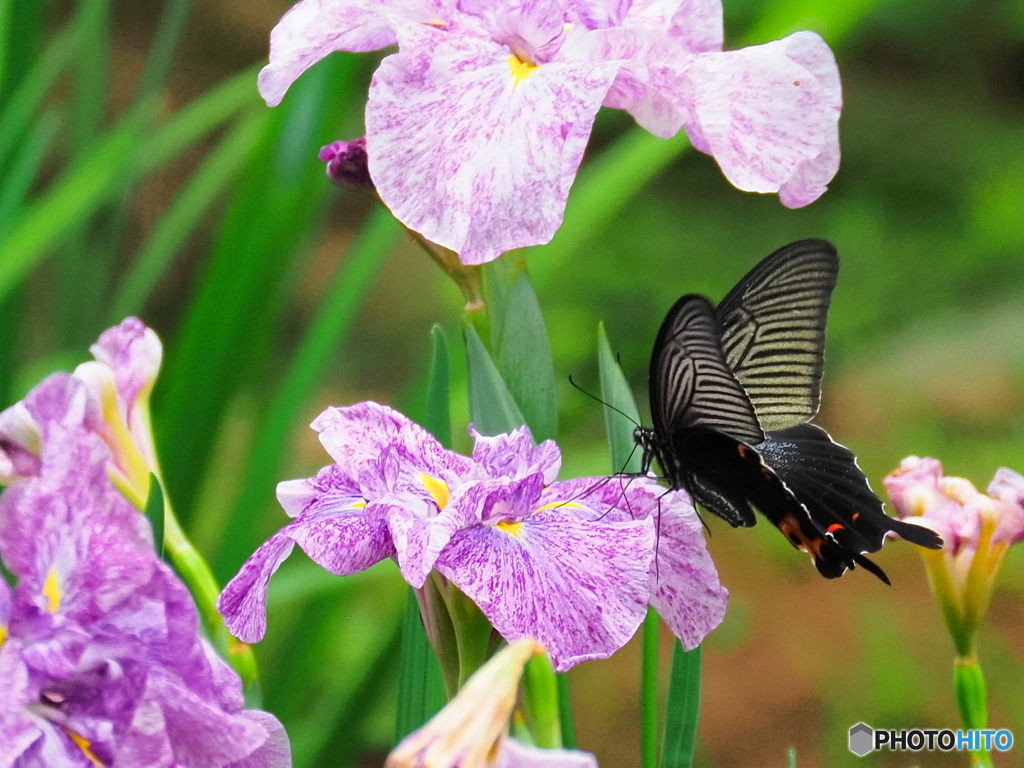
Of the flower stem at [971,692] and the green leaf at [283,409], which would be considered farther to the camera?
the green leaf at [283,409]

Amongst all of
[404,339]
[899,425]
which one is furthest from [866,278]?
[404,339]

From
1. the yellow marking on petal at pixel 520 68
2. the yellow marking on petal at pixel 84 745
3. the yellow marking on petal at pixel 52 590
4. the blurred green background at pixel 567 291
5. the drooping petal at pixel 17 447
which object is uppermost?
the yellow marking on petal at pixel 520 68

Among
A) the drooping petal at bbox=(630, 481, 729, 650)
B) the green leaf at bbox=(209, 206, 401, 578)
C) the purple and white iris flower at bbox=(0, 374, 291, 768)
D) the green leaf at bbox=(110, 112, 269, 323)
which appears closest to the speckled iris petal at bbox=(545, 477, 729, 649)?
the drooping petal at bbox=(630, 481, 729, 650)

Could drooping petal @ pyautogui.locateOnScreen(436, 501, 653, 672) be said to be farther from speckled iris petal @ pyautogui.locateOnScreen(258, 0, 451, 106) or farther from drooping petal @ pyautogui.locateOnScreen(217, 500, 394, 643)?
speckled iris petal @ pyautogui.locateOnScreen(258, 0, 451, 106)

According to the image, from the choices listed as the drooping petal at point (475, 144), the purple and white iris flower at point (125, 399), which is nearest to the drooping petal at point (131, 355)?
the purple and white iris flower at point (125, 399)

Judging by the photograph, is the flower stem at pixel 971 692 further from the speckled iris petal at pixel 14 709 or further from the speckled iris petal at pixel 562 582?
the speckled iris petal at pixel 14 709

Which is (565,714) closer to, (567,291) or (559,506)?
(559,506)

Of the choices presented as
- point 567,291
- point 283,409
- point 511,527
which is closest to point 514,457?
point 511,527
